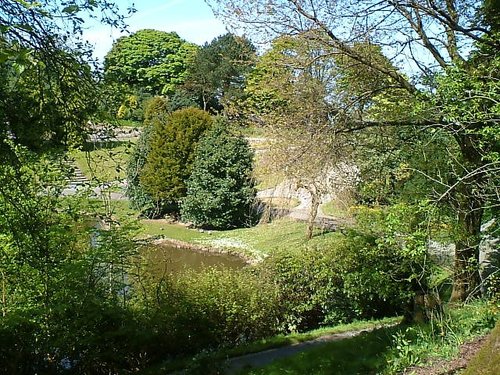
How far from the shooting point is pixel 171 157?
26328 mm

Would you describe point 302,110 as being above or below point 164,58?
below

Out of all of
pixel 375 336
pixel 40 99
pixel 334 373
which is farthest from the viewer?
pixel 375 336

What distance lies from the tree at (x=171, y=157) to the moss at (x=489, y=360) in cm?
2382

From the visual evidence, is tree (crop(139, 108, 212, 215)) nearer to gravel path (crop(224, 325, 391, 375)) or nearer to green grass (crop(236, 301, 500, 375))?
gravel path (crop(224, 325, 391, 375))

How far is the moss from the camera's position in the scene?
2.62m

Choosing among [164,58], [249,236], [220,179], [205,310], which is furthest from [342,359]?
[164,58]

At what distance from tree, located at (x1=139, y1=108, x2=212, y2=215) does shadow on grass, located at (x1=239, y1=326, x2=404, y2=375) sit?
58.9 ft

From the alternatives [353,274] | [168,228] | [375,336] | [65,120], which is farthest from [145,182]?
[65,120]

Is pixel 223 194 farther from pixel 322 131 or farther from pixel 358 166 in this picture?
pixel 322 131

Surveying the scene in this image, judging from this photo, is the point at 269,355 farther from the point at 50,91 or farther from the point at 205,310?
the point at 50,91

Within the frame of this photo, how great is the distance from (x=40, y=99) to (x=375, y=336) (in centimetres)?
673

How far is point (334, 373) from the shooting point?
736 centimetres

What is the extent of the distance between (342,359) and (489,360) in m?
5.57

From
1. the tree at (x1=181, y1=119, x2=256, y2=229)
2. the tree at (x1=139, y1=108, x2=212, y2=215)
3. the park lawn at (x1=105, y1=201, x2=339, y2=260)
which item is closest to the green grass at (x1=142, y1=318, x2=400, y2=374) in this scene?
the park lawn at (x1=105, y1=201, x2=339, y2=260)
